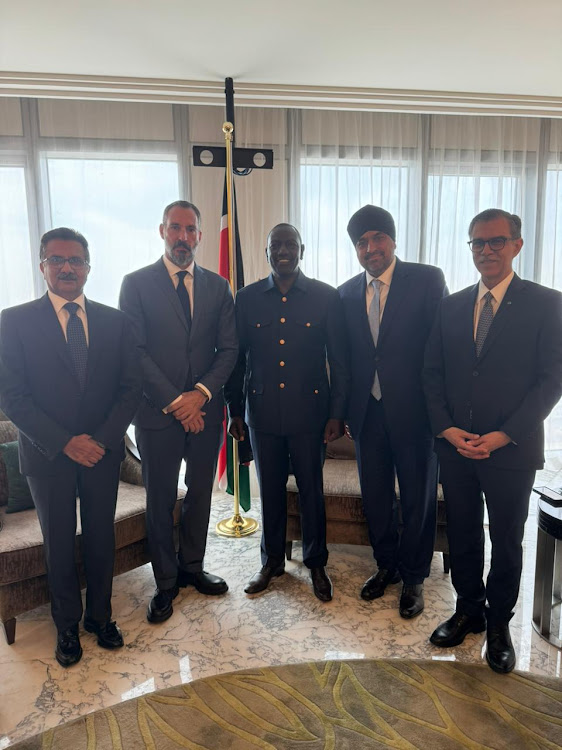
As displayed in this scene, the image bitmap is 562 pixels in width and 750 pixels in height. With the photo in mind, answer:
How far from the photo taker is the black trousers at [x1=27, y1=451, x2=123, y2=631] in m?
2.05

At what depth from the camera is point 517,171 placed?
4.23 meters

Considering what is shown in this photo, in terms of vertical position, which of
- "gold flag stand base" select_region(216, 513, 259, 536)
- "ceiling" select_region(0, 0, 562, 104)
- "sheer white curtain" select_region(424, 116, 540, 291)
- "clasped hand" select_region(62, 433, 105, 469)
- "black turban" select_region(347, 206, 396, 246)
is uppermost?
"ceiling" select_region(0, 0, 562, 104)

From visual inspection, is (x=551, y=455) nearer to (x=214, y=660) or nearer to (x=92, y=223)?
(x=214, y=660)

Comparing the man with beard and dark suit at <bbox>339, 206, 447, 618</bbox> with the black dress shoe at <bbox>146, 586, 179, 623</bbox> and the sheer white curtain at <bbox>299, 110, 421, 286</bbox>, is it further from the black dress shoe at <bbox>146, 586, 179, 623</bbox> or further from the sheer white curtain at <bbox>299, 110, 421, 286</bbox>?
the sheer white curtain at <bbox>299, 110, 421, 286</bbox>

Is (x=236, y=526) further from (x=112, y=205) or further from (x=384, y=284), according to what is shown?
(x=112, y=205)

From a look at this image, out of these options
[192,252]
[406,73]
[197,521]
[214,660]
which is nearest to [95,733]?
[214,660]

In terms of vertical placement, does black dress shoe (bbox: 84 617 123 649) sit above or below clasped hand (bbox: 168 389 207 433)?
below

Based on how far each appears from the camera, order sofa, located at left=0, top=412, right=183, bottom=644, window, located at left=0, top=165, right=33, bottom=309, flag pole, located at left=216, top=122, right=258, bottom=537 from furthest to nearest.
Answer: window, located at left=0, top=165, right=33, bottom=309
flag pole, located at left=216, top=122, right=258, bottom=537
sofa, located at left=0, top=412, right=183, bottom=644

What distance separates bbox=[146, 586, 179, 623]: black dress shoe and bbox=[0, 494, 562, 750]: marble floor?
4cm

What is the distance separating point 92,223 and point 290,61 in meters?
1.70

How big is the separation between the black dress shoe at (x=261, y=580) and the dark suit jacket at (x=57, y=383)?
999 mm

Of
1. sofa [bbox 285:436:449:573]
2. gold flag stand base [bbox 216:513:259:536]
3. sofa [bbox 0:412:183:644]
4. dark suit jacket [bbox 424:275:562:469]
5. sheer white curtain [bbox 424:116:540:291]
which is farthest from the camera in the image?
sheer white curtain [bbox 424:116:540:291]

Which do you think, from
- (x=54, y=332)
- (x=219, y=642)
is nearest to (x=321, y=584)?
(x=219, y=642)

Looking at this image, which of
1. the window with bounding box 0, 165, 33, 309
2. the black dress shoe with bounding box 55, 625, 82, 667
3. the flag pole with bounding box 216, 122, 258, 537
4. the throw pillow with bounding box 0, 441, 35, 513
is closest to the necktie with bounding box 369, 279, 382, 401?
the flag pole with bounding box 216, 122, 258, 537
